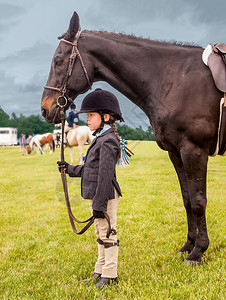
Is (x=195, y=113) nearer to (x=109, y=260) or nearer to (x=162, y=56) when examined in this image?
(x=162, y=56)

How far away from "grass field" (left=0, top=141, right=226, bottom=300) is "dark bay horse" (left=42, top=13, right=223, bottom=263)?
0.48 meters

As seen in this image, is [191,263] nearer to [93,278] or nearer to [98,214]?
[93,278]

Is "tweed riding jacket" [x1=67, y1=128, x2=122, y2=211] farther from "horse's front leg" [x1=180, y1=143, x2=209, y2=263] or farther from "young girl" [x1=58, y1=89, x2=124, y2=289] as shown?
"horse's front leg" [x1=180, y1=143, x2=209, y2=263]

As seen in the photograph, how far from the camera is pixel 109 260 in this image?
2.88 metres

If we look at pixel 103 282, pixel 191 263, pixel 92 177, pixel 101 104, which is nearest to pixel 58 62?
pixel 101 104

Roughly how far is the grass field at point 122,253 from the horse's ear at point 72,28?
107 inches

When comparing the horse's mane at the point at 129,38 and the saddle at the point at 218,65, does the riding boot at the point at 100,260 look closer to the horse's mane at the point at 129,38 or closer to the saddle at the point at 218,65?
the saddle at the point at 218,65

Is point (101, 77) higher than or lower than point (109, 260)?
higher

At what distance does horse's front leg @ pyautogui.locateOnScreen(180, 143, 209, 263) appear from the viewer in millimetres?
2996

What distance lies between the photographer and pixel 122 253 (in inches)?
150

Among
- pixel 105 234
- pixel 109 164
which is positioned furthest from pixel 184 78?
pixel 105 234

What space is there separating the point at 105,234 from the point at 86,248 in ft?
4.12

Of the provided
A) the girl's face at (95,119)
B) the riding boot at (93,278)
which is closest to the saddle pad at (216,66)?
the girl's face at (95,119)

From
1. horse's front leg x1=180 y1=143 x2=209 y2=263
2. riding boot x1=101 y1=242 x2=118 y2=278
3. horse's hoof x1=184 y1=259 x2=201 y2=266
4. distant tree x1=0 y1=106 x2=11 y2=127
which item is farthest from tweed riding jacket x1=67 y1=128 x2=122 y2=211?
distant tree x1=0 y1=106 x2=11 y2=127
